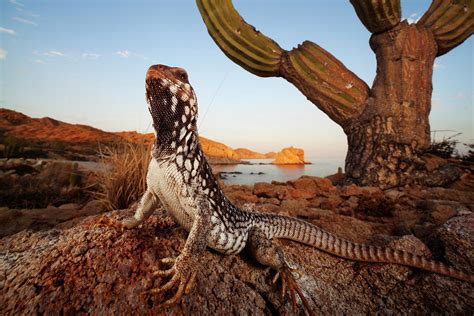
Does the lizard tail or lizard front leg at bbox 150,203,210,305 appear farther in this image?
the lizard tail

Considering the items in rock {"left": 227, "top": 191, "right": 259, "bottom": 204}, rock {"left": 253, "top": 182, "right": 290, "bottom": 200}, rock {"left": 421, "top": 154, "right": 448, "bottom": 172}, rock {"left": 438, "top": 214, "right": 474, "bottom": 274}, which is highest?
rock {"left": 421, "top": 154, "right": 448, "bottom": 172}

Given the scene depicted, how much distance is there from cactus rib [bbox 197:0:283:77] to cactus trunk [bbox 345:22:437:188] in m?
3.53

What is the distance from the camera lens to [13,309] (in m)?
1.81

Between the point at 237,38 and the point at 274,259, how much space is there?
7330mm

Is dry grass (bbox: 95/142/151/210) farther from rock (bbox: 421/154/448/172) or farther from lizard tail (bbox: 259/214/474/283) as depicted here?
rock (bbox: 421/154/448/172)

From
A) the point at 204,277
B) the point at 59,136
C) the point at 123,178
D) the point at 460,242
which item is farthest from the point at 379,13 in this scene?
the point at 59,136

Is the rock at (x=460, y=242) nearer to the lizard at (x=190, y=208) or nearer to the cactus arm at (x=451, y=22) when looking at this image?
the lizard at (x=190, y=208)

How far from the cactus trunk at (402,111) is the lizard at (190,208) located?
5.39 meters

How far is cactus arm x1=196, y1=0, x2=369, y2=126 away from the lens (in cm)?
803

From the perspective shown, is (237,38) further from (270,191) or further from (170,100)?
(170,100)

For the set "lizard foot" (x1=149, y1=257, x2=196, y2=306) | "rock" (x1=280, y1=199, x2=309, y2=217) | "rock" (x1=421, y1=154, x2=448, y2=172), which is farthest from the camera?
"rock" (x1=421, y1=154, x2=448, y2=172)

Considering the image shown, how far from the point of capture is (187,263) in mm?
2256

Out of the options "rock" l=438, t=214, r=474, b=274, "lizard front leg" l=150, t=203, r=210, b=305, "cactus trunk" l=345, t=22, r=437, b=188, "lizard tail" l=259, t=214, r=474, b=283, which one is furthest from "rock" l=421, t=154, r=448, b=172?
"lizard front leg" l=150, t=203, r=210, b=305

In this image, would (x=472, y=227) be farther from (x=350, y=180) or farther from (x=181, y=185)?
(x=350, y=180)
